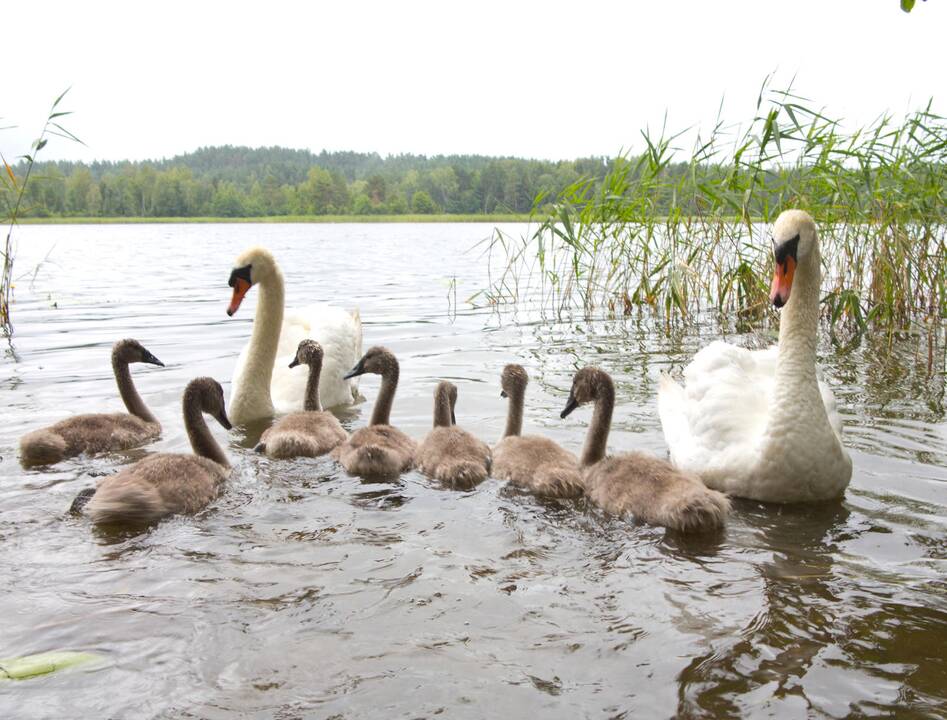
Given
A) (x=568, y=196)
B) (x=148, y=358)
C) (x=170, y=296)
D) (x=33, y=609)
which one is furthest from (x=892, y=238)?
(x=170, y=296)

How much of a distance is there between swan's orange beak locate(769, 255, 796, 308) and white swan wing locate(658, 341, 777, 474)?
0.69 meters

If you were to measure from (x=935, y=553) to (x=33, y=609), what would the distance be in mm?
4415

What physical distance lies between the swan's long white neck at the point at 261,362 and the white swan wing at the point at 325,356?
0.66ft

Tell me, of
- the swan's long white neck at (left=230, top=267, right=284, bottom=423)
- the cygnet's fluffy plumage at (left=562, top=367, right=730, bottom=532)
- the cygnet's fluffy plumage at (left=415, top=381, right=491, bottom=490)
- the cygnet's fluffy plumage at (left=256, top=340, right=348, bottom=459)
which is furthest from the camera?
the swan's long white neck at (left=230, top=267, right=284, bottom=423)

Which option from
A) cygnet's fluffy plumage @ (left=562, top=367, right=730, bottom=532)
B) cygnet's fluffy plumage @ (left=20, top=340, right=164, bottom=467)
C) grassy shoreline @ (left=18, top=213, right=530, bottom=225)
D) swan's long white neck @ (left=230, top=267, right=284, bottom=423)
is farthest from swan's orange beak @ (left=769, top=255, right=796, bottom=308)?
grassy shoreline @ (left=18, top=213, right=530, bottom=225)

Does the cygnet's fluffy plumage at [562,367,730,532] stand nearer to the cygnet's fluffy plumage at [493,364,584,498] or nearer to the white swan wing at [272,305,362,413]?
the cygnet's fluffy plumage at [493,364,584,498]

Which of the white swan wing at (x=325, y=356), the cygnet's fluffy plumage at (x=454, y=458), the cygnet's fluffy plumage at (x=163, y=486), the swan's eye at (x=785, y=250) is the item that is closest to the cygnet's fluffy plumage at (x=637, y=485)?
the cygnet's fluffy plumage at (x=454, y=458)

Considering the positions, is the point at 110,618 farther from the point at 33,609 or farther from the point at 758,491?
the point at 758,491

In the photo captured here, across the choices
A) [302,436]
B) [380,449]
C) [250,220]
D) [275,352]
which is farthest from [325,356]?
[250,220]

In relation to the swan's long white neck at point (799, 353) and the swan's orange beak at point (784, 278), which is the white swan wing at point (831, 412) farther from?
the swan's orange beak at point (784, 278)

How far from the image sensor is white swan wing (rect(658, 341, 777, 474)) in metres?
5.59

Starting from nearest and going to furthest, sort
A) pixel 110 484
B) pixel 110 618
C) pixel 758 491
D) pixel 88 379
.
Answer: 1. pixel 110 618
2. pixel 110 484
3. pixel 758 491
4. pixel 88 379

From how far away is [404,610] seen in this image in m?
3.87

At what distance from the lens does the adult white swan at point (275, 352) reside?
7.74 metres
